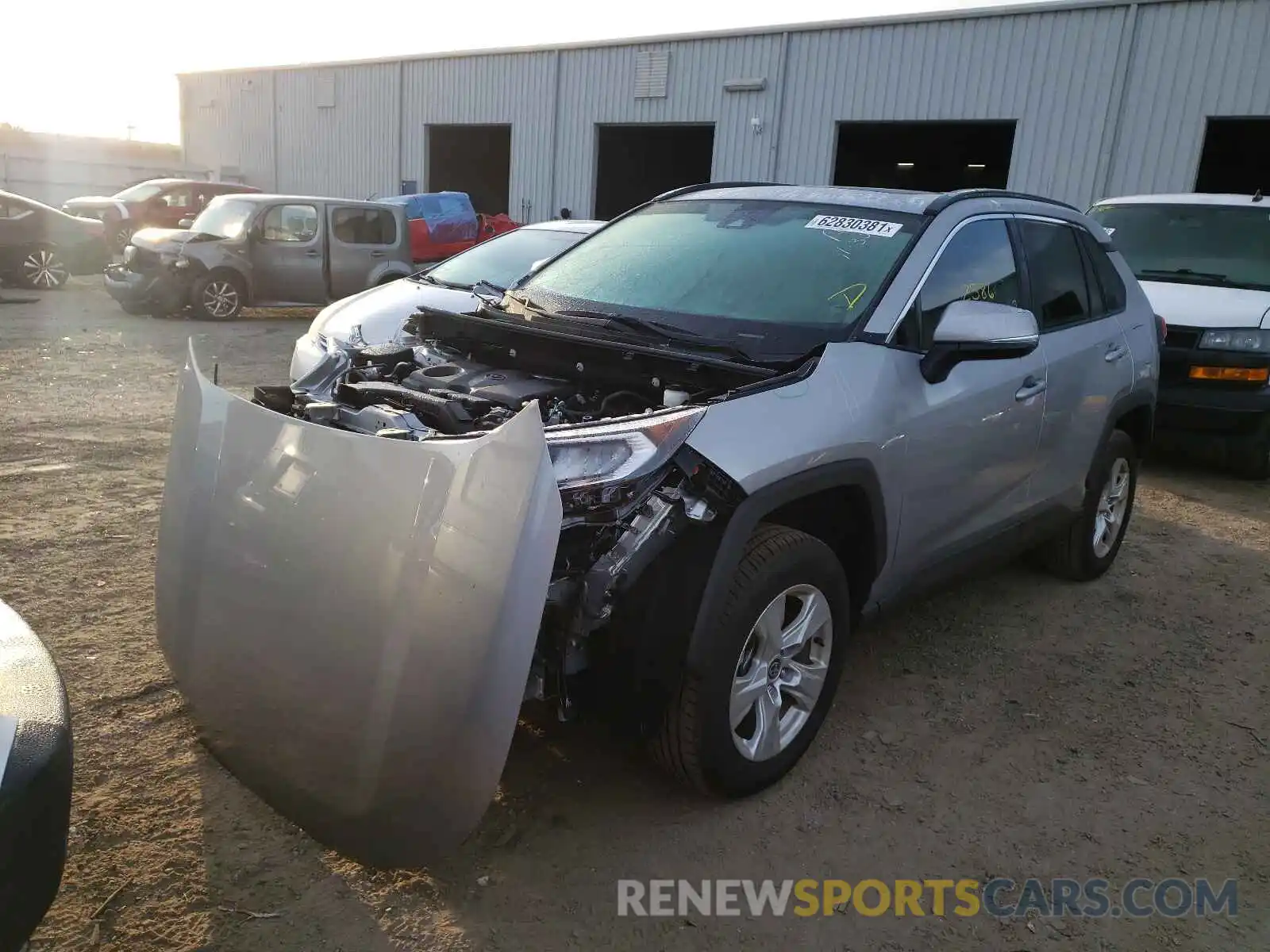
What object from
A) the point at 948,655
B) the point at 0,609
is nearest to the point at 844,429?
the point at 948,655

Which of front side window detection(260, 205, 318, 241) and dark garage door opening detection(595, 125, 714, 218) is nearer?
front side window detection(260, 205, 318, 241)

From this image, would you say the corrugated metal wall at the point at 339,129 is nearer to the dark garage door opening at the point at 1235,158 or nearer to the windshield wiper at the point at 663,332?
the dark garage door opening at the point at 1235,158

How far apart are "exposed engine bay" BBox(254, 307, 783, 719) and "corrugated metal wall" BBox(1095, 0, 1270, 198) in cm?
1360

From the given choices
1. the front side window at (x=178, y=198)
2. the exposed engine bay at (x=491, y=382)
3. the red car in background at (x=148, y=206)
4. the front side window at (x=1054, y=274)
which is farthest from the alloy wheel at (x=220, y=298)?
the front side window at (x=1054, y=274)

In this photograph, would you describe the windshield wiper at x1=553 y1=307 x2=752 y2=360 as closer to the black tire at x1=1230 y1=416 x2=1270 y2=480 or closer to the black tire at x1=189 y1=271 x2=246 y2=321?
the black tire at x1=1230 y1=416 x2=1270 y2=480

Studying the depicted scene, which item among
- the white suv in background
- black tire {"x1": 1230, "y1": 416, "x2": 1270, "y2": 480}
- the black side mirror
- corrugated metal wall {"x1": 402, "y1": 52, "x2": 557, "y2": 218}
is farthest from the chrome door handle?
corrugated metal wall {"x1": 402, "y1": 52, "x2": 557, "y2": 218}

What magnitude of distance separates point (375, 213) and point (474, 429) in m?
11.1

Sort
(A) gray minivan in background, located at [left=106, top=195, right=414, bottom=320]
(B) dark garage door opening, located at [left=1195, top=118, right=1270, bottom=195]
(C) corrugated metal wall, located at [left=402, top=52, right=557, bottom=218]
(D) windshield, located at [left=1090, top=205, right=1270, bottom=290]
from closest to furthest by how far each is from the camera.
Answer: (D) windshield, located at [left=1090, top=205, right=1270, bottom=290], (A) gray minivan in background, located at [left=106, top=195, right=414, bottom=320], (B) dark garage door opening, located at [left=1195, top=118, right=1270, bottom=195], (C) corrugated metal wall, located at [left=402, top=52, right=557, bottom=218]

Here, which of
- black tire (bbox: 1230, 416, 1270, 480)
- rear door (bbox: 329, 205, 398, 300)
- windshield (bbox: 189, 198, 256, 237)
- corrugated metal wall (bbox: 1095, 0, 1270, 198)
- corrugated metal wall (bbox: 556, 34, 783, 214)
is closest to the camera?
black tire (bbox: 1230, 416, 1270, 480)

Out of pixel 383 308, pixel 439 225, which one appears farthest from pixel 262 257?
pixel 383 308

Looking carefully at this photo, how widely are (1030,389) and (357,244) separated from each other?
10.9 meters

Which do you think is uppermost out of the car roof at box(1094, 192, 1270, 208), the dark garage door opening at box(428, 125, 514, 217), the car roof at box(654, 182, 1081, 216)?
the dark garage door opening at box(428, 125, 514, 217)

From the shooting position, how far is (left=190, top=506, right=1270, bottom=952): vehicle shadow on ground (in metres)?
2.40

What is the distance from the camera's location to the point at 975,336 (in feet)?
10.2
